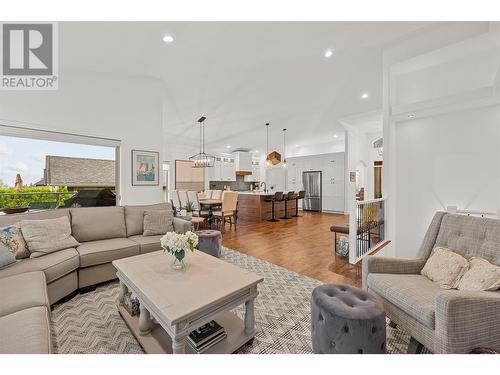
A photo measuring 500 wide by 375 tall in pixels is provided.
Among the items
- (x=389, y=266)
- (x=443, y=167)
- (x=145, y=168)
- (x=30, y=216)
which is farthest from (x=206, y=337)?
(x=443, y=167)

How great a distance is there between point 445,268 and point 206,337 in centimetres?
193

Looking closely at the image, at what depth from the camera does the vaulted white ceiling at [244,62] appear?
110 inches

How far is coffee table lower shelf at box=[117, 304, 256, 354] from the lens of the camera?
5.08 ft

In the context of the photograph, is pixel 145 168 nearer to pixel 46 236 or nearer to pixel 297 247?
pixel 46 236

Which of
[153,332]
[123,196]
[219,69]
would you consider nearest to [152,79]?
[219,69]

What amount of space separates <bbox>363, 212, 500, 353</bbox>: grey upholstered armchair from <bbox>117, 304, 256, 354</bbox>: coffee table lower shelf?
1.10 meters

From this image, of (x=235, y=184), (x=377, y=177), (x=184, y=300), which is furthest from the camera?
(x=235, y=184)

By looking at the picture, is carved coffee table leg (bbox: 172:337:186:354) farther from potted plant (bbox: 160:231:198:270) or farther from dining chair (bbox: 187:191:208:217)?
dining chair (bbox: 187:191:208:217)

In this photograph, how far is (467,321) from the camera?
4.17 ft

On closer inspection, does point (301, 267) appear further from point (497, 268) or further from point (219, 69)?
point (219, 69)

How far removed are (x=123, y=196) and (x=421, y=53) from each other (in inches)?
206

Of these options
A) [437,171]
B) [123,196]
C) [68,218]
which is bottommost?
[68,218]

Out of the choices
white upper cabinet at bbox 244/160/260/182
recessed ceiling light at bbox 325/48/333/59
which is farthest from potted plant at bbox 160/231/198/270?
white upper cabinet at bbox 244/160/260/182

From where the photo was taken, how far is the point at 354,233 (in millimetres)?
3332
